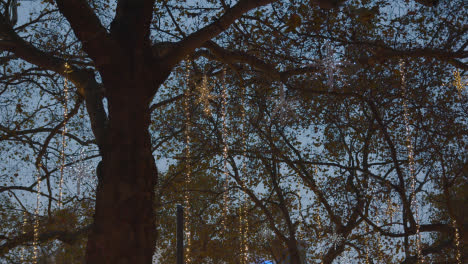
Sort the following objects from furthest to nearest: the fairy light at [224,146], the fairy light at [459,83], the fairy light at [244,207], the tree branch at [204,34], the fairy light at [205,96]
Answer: the fairy light at [244,207], the fairy light at [224,146], the fairy light at [205,96], the fairy light at [459,83], the tree branch at [204,34]

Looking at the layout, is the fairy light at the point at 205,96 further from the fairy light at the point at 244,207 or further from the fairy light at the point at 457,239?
the fairy light at the point at 457,239

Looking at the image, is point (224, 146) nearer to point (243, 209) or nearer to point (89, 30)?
point (243, 209)

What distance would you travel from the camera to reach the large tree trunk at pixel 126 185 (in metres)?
4.71

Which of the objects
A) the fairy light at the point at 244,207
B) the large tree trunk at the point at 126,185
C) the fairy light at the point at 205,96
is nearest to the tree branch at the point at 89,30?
the large tree trunk at the point at 126,185

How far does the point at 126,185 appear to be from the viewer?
16.0ft

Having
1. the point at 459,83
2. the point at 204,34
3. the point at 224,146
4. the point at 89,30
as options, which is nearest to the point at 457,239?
the point at 459,83

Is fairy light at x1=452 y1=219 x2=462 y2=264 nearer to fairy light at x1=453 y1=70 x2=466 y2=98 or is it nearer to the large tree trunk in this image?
fairy light at x1=453 y1=70 x2=466 y2=98

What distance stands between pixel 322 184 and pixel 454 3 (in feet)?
14.0

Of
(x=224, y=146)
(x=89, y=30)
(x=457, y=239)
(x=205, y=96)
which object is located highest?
(x=205, y=96)

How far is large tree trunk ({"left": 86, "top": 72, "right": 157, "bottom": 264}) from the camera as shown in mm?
4711

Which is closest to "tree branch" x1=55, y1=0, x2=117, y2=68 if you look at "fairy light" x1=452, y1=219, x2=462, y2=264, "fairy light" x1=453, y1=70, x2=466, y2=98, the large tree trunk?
the large tree trunk

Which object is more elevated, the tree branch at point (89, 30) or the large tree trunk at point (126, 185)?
the tree branch at point (89, 30)

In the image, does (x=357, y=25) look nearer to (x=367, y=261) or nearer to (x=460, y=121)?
(x=460, y=121)

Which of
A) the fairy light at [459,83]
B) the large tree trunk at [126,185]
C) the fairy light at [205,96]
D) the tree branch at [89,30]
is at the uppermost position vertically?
the fairy light at [205,96]
